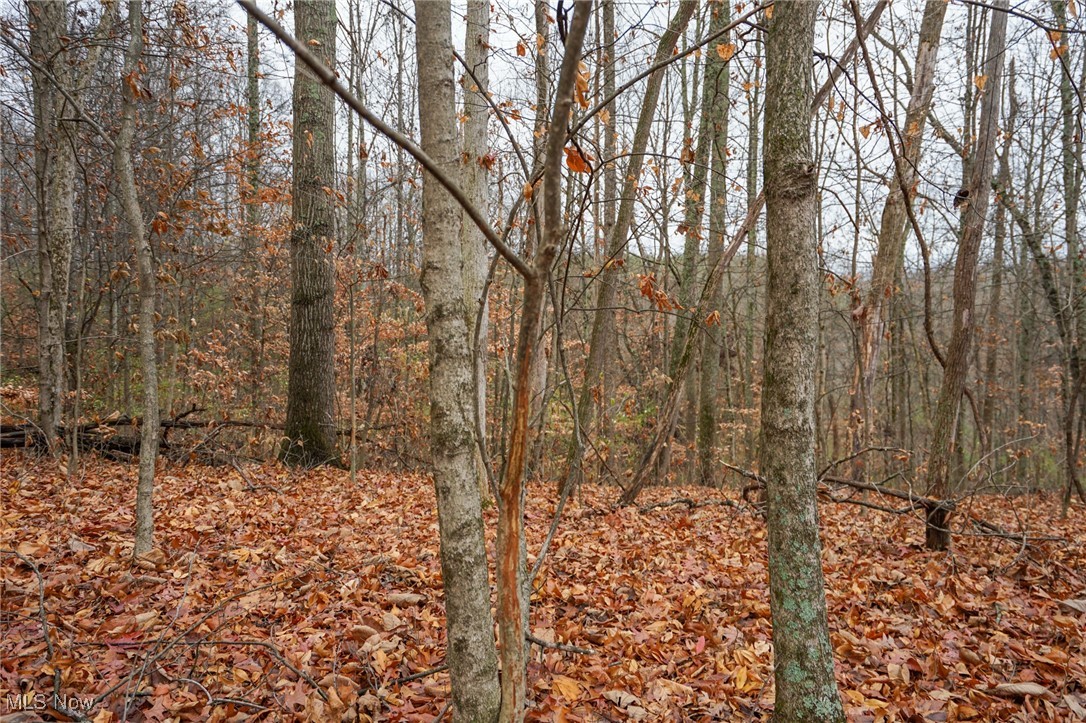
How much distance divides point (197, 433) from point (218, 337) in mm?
4394

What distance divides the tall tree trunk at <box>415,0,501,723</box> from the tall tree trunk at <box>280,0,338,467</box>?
592cm

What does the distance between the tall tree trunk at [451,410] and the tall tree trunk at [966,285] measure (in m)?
4.20

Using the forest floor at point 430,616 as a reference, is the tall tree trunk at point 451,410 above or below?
above

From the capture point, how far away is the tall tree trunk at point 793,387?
7.05ft

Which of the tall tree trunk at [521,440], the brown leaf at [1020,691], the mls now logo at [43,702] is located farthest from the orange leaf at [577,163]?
the brown leaf at [1020,691]

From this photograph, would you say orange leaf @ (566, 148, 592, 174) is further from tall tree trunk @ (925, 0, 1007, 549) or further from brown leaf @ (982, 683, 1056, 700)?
tall tree trunk @ (925, 0, 1007, 549)

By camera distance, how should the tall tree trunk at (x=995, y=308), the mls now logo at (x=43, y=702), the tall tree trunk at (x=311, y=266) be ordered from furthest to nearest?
the tall tree trunk at (x=995, y=308)
the tall tree trunk at (x=311, y=266)
the mls now logo at (x=43, y=702)

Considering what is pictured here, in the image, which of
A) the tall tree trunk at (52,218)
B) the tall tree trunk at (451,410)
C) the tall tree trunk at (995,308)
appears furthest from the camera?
the tall tree trunk at (995,308)

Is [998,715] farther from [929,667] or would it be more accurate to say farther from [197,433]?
[197,433]

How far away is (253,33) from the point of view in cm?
1290

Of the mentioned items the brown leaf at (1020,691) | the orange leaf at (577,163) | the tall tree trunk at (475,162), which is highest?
the tall tree trunk at (475,162)

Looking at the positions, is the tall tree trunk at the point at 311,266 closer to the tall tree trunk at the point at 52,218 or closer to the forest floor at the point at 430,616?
the forest floor at the point at 430,616

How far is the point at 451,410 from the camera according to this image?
6.35 ft

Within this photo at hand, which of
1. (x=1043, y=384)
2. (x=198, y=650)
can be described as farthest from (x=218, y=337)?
(x=1043, y=384)
